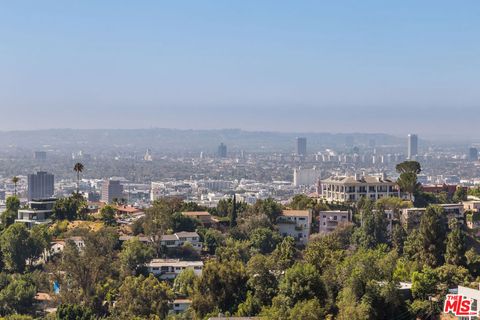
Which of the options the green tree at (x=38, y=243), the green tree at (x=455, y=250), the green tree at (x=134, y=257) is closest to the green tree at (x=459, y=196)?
the green tree at (x=455, y=250)

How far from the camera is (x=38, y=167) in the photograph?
194750mm

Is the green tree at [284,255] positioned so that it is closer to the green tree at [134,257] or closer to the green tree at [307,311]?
the green tree at [134,257]

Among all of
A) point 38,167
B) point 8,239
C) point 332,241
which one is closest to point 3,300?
point 8,239

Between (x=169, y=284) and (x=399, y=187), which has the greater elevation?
(x=399, y=187)

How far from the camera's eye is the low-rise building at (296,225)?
46.0 m

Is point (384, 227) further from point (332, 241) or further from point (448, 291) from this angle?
point (448, 291)

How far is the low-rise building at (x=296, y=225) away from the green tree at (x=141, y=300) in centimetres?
1339

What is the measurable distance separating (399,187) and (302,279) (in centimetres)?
2234

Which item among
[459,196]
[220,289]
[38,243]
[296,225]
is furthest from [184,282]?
[459,196]

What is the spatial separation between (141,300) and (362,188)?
2217 centimetres

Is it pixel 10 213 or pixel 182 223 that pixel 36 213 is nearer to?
pixel 10 213

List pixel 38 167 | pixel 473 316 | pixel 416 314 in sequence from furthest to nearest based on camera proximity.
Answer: pixel 38 167 < pixel 416 314 < pixel 473 316

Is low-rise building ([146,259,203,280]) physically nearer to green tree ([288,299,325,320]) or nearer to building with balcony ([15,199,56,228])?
green tree ([288,299,325,320])

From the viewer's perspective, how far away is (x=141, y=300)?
3306 cm
